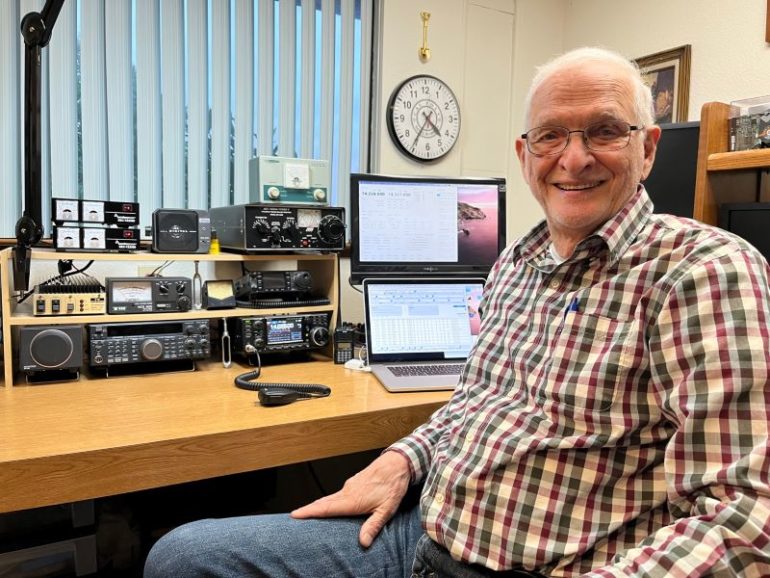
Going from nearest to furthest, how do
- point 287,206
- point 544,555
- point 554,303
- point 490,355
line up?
point 544,555, point 554,303, point 490,355, point 287,206

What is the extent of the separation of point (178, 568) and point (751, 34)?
97.0 inches

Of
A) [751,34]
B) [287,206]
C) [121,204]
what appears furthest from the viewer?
[751,34]

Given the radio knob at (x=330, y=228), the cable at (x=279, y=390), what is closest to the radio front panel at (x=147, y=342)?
the cable at (x=279, y=390)

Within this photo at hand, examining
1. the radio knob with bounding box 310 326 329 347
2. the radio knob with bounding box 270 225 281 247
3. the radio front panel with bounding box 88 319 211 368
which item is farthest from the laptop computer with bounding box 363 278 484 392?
the radio front panel with bounding box 88 319 211 368

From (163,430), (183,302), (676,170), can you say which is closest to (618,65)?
(676,170)

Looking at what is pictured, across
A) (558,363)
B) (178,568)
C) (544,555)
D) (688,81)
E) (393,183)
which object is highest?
(688,81)

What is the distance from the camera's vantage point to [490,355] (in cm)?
111

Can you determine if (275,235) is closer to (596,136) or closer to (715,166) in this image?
(596,136)

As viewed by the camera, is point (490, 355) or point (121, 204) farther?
point (121, 204)

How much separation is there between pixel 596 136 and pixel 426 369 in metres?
0.86

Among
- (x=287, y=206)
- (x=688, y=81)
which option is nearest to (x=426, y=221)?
(x=287, y=206)

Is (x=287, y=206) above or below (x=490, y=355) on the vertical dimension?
above

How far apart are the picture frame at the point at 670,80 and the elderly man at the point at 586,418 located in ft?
5.37

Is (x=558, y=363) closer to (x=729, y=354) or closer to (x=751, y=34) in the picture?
(x=729, y=354)
